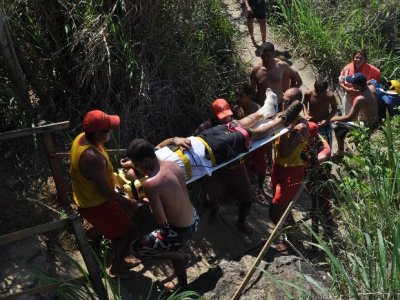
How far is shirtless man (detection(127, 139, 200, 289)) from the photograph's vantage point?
3.71 meters

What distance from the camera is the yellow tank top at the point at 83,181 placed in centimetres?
392

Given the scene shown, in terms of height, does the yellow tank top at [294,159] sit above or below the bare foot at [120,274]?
above

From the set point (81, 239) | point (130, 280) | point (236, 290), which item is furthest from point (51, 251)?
point (236, 290)

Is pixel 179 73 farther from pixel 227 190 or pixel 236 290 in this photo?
pixel 236 290

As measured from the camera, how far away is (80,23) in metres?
5.46

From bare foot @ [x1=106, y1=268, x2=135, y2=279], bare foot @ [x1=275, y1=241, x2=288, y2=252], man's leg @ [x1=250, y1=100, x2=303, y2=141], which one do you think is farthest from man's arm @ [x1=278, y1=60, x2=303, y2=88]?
bare foot @ [x1=106, y1=268, x2=135, y2=279]

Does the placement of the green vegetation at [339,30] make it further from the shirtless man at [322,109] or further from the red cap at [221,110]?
the red cap at [221,110]

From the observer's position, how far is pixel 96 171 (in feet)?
12.7

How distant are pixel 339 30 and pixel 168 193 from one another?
539 centimetres

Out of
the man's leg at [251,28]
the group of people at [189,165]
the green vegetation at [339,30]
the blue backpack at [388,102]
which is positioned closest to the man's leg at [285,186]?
the group of people at [189,165]

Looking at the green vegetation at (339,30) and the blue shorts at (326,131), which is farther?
the green vegetation at (339,30)

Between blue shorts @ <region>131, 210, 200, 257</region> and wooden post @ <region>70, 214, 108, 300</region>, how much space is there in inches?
17.4

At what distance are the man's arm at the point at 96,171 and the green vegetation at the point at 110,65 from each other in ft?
5.26

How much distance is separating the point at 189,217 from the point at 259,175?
1.80m
